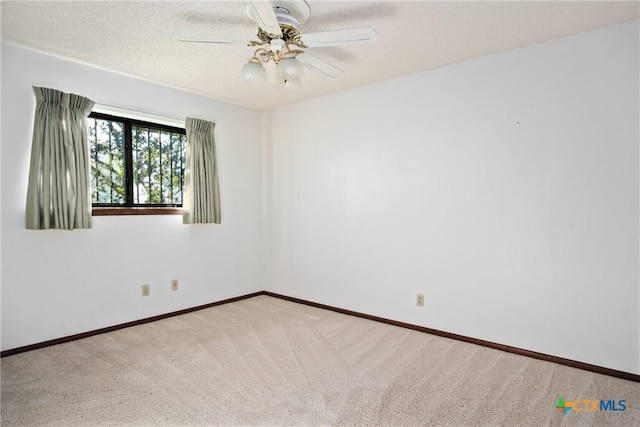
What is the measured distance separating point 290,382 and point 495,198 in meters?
2.07

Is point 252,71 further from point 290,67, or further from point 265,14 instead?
point 265,14

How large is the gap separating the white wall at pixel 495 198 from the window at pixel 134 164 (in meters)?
1.43

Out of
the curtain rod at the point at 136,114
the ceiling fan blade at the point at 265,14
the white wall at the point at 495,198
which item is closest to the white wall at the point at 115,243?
the curtain rod at the point at 136,114

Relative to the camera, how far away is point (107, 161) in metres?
3.36

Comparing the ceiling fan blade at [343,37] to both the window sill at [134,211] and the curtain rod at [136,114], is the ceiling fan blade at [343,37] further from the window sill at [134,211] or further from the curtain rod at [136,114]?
the window sill at [134,211]

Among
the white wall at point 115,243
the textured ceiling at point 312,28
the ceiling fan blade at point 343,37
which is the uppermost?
the textured ceiling at point 312,28

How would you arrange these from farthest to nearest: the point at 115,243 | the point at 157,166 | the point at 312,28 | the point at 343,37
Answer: the point at 157,166 < the point at 115,243 < the point at 312,28 < the point at 343,37

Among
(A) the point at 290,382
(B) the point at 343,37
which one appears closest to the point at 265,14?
(B) the point at 343,37

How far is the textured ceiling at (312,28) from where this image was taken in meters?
2.23

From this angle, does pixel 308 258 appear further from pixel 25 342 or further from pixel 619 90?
pixel 619 90

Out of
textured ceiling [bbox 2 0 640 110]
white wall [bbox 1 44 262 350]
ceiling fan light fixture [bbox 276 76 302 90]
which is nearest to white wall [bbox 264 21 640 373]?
textured ceiling [bbox 2 0 640 110]

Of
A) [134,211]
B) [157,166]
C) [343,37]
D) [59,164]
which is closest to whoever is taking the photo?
[343,37]

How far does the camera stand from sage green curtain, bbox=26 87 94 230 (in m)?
2.80

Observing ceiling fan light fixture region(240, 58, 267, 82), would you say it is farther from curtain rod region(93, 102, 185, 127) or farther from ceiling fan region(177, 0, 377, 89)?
curtain rod region(93, 102, 185, 127)
